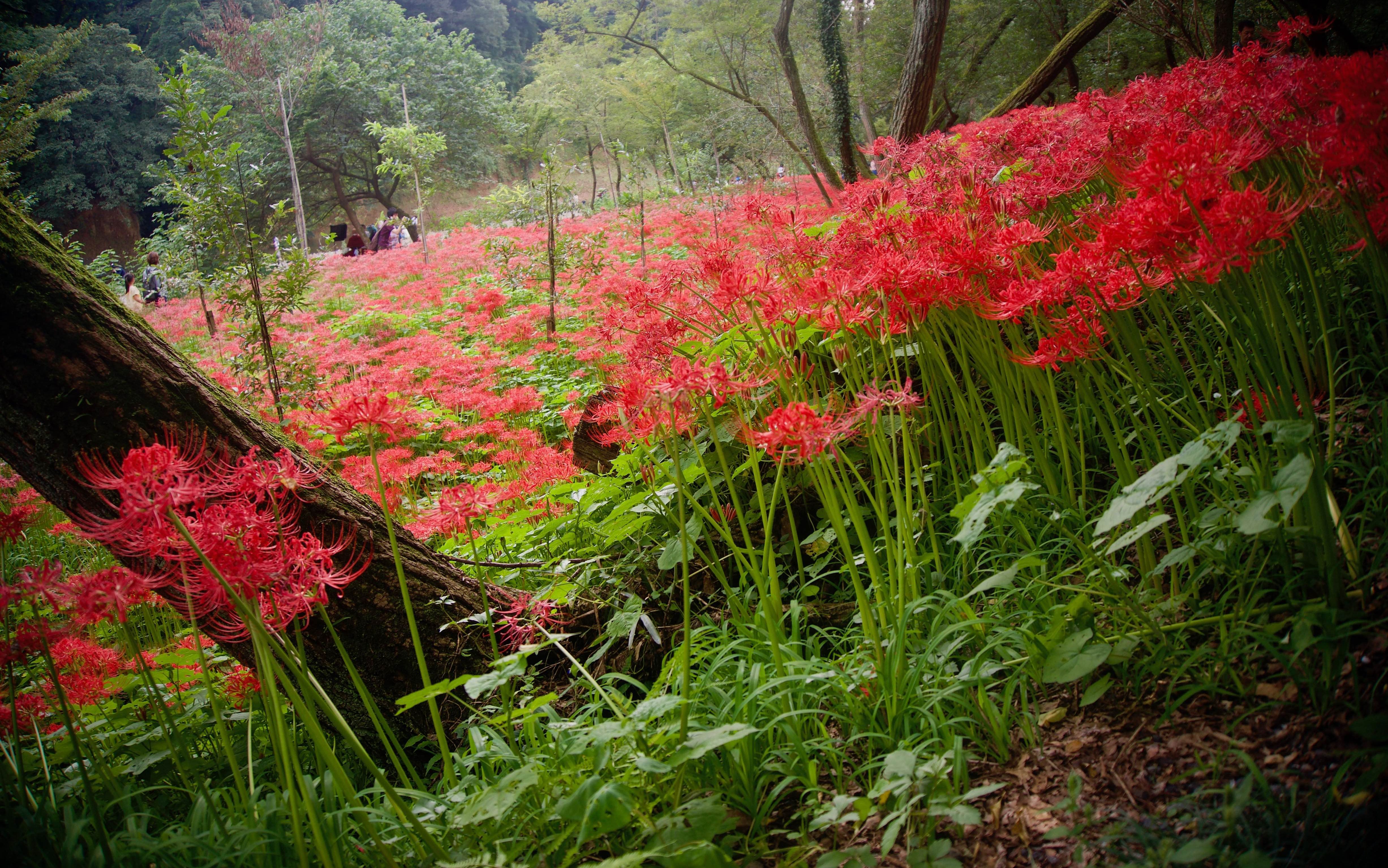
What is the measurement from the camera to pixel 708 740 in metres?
1.30

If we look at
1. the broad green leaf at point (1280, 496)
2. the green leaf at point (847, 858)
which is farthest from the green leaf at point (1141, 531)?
the green leaf at point (847, 858)

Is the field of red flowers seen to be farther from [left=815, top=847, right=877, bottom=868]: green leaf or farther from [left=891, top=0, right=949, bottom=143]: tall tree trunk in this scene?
[left=891, top=0, right=949, bottom=143]: tall tree trunk

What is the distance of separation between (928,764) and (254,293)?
19.7 feet

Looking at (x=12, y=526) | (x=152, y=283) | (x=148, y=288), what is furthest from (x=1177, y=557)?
(x=152, y=283)

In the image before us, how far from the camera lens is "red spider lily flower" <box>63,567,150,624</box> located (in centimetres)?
121

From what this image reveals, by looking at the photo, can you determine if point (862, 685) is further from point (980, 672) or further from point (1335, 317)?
point (1335, 317)

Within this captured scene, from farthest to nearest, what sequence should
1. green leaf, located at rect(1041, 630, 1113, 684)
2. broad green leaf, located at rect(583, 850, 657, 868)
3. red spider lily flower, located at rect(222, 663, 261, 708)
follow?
red spider lily flower, located at rect(222, 663, 261, 708), green leaf, located at rect(1041, 630, 1113, 684), broad green leaf, located at rect(583, 850, 657, 868)

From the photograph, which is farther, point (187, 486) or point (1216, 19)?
point (1216, 19)

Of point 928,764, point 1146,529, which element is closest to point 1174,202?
point 1146,529

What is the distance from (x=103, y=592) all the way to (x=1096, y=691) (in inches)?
75.4

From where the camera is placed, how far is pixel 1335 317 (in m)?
2.18

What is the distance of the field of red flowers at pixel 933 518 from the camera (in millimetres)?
1319

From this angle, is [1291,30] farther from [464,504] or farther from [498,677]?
[498,677]

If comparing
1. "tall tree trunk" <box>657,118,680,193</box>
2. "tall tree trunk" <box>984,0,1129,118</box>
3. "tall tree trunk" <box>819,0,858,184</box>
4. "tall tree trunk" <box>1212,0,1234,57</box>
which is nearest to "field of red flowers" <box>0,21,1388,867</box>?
"tall tree trunk" <box>1212,0,1234,57</box>
